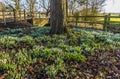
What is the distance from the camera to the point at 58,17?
9367 millimetres

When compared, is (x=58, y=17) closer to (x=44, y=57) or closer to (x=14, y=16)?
(x=44, y=57)

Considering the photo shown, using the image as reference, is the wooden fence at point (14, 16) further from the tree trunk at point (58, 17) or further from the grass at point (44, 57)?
the grass at point (44, 57)

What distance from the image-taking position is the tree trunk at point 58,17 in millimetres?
9250

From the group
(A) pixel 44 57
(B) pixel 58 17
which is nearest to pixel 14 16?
(B) pixel 58 17

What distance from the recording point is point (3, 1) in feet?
96.8

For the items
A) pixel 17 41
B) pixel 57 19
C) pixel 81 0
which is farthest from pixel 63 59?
pixel 81 0

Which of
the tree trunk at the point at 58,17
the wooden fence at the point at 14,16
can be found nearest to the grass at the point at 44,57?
the tree trunk at the point at 58,17

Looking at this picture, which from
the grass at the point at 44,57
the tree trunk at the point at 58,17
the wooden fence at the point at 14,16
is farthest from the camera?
the wooden fence at the point at 14,16

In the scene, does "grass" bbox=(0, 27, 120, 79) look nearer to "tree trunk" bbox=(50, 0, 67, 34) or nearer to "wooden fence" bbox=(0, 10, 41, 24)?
"tree trunk" bbox=(50, 0, 67, 34)

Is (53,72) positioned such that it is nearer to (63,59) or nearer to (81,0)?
(63,59)

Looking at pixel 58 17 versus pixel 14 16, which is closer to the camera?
pixel 58 17

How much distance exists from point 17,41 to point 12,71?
2.67 m

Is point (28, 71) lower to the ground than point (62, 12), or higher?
lower

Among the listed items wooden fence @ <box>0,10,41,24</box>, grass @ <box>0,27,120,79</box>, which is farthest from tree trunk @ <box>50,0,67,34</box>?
wooden fence @ <box>0,10,41,24</box>
